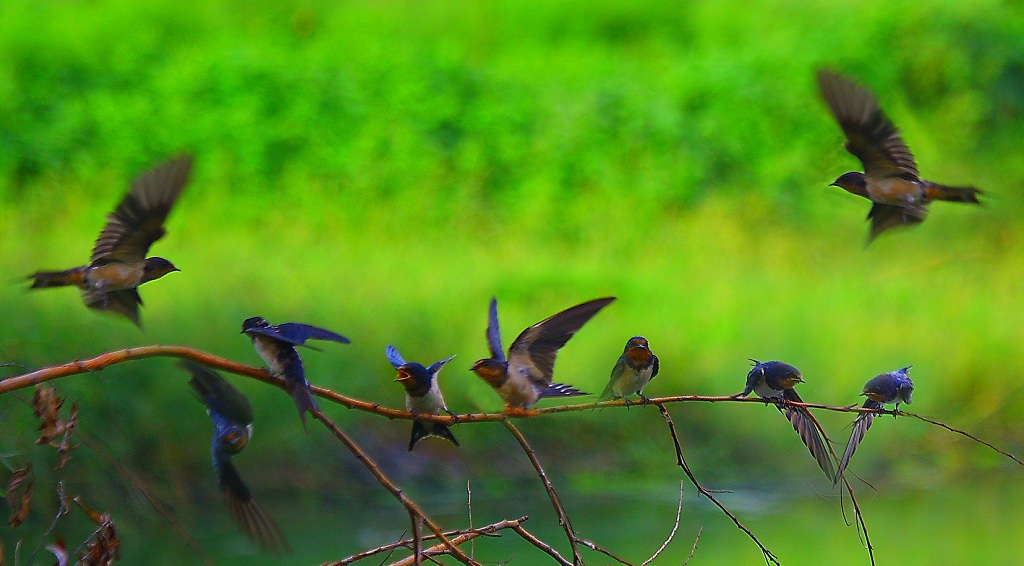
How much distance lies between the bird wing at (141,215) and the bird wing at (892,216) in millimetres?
1168

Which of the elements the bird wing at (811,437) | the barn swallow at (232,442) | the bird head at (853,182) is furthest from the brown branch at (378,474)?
the bird head at (853,182)

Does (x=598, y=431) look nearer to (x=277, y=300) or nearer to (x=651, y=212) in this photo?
(x=277, y=300)

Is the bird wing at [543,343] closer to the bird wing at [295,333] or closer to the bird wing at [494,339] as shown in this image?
the bird wing at [494,339]

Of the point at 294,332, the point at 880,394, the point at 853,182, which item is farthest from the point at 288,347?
the point at 853,182

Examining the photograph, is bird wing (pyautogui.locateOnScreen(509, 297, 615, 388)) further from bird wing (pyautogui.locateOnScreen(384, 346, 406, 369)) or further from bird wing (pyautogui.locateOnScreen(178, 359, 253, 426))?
bird wing (pyautogui.locateOnScreen(178, 359, 253, 426))

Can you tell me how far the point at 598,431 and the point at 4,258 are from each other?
3175 mm

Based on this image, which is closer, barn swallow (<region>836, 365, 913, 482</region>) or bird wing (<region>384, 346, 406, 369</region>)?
barn swallow (<region>836, 365, 913, 482</region>)

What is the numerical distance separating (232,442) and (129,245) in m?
0.41

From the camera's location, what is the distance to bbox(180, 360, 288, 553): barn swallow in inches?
68.0

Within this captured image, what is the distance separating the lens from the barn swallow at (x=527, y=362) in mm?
2141

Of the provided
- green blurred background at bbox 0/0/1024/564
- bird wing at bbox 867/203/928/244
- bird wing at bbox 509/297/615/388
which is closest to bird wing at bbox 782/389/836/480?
bird wing at bbox 509/297/615/388

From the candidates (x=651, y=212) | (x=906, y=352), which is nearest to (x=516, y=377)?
(x=906, y=352)

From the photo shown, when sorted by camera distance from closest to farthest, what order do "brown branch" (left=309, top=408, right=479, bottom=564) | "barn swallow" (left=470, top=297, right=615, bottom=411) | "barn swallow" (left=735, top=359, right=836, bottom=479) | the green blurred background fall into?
"brown branch" (left=309, top=408, right=479, bottom=564) < "barn swallow" (left=735, top=359, right=836, bottom=479) < "barn swallow" (left=470, top=297, right=615, bottom=411) < the green blurred background

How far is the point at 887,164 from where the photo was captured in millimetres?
2258
